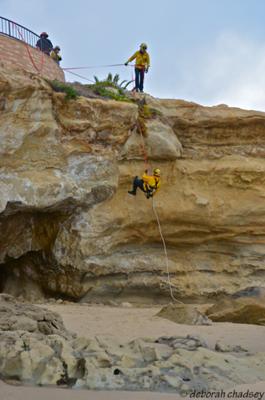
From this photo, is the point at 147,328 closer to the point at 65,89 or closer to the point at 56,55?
the point at 65,89

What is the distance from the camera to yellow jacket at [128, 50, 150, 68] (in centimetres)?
1467

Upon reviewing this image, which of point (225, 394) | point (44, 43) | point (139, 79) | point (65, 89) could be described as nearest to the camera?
point (225, 394)

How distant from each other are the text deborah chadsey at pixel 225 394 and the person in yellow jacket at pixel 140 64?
37.1 feet

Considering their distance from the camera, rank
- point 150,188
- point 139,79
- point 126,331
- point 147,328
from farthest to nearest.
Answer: point 139,79 → point 150,188 → point 147,328 → point 126,331

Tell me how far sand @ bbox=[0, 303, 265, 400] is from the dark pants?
656cm

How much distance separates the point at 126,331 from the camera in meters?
8.44

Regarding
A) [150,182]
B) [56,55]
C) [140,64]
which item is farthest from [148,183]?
[56,55]

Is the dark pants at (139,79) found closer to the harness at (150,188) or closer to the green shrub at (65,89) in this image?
A: the green shrub at (65,89)

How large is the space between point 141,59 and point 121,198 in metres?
4.36

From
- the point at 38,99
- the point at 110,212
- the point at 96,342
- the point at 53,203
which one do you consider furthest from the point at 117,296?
the point at 96,342

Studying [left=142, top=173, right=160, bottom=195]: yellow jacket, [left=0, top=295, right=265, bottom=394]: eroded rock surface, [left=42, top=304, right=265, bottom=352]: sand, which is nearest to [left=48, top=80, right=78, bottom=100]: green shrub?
[left=142, top=173, right=160, bottom=195]: yellow jacket

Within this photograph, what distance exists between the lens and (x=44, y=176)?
11844mm

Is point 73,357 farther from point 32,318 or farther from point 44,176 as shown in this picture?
point 44,176

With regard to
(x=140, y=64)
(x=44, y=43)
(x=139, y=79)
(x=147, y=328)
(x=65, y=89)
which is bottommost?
(x=147, y=328)
